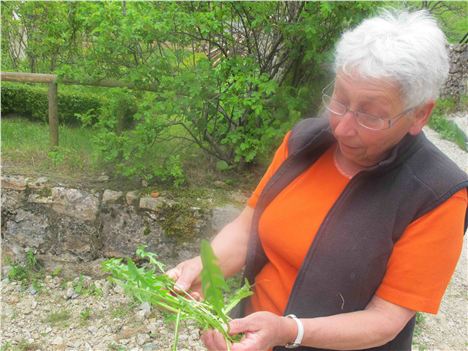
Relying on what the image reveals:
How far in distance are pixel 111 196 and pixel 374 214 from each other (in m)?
2.91

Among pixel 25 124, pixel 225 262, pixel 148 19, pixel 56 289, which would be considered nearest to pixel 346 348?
pixel 225 262

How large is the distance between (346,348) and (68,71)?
3.36 metres

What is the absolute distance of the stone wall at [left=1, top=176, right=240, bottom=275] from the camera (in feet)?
12.6

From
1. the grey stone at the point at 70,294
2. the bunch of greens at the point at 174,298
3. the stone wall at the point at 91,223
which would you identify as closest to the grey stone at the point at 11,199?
the stone wall at the point at 91,223

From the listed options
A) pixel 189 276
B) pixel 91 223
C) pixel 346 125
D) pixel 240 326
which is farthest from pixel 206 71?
pixel 240 326

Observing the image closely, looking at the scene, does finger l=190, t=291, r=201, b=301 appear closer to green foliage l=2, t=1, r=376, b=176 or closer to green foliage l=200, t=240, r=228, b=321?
green foliage l=200, t=240, r=228, b=321

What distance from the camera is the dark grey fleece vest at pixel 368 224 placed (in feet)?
4.49

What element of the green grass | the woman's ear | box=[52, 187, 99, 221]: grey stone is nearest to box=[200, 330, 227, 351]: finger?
the woman's ear

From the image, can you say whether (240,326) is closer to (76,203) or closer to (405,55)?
(405,55)

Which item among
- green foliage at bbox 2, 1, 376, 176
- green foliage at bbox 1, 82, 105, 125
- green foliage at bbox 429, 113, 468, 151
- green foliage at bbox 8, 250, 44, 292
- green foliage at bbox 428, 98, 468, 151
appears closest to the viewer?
green foliage at bbox 2, 1, 376, 176

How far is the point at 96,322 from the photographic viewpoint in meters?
3.63

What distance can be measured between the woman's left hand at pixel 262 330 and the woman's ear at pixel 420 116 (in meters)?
0.66

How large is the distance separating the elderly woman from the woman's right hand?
195mm

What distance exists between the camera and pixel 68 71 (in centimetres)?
399
